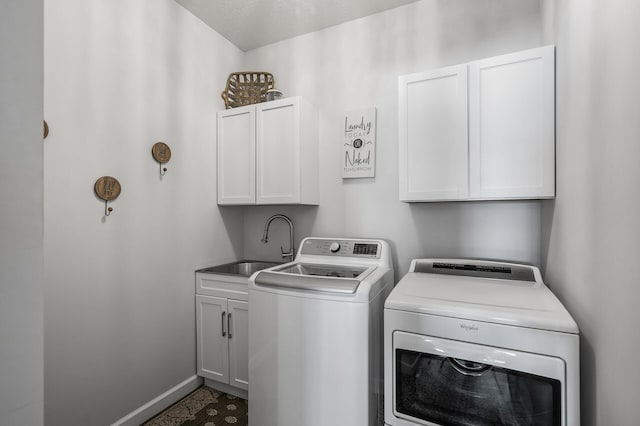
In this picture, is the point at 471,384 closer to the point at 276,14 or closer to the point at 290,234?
Answer: the point at 290,234

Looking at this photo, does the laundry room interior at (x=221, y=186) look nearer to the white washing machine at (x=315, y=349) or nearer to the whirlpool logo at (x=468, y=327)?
the white washing machine at (x=315, y=349)

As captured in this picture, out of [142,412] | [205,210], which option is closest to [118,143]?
[205,210]

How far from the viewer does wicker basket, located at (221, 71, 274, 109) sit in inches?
97.0

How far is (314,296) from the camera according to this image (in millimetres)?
1487

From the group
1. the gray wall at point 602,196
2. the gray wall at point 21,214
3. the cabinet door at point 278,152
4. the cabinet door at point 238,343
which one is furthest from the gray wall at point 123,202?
the gray wall at point 602,196

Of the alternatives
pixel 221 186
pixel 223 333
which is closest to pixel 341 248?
pixel 223 333

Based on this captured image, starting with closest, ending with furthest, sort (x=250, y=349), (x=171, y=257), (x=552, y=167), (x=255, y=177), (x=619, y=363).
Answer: (x=619, y=363)
(x=552, y=167)
(x=250, y=349)
(x=171, y=257)
(x=255, y=177)

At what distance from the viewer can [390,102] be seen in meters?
2.18

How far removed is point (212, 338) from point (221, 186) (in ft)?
3.89

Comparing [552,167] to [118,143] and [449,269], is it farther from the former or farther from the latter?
[118,143]

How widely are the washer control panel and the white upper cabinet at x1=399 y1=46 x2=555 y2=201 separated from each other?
1.43ft

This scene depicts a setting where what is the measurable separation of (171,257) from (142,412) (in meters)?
0.97

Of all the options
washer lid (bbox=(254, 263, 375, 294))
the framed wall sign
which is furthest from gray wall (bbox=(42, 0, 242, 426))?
the framed wall sign

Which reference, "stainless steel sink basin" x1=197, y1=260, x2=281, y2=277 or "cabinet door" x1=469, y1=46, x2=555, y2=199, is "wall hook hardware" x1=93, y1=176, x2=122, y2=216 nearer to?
"stainless steel sink basin" x1=197, y1=260, x2=281, y2=277
